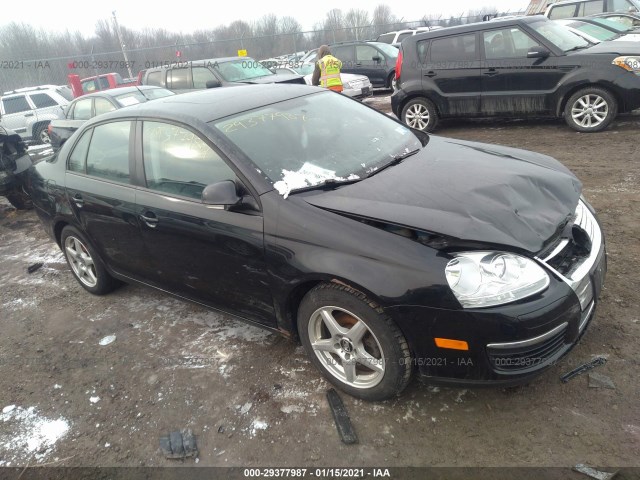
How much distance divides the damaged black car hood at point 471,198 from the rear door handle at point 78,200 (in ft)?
7.31

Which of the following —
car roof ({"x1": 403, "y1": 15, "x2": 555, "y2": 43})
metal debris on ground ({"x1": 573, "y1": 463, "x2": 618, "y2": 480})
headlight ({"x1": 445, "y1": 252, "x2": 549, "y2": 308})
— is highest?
car roof ({"x1": 403, "y1": 15, "x2": 555, "y2": 43})

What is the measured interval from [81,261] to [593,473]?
4175 millimetres

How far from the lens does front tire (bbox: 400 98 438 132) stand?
26.7ft

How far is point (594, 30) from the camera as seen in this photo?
29.7ft

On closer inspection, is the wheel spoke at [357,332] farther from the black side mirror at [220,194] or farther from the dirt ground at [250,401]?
the black side mirror at [220,194]

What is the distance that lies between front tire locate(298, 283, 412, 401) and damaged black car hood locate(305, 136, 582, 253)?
47 centimetres

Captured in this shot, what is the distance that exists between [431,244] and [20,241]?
6.02m

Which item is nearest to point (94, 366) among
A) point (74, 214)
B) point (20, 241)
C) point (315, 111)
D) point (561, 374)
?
point (74, 214)

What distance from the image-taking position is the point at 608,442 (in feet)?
7.10

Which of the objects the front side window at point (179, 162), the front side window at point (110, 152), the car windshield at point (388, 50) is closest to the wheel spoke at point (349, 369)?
the front side window at point (179, 162)

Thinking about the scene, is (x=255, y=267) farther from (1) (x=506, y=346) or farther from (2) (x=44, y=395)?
(2) (x=44, y=395)

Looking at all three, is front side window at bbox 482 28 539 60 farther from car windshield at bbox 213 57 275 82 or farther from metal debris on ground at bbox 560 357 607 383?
metal debris on ground at bbox 560 357 607 383

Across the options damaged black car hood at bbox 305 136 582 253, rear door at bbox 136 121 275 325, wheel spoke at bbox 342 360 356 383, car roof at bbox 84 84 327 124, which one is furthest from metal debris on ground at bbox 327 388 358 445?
car roof at bbox 84 84 327 124

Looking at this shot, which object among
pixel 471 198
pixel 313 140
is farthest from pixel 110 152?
pixel 471 198
